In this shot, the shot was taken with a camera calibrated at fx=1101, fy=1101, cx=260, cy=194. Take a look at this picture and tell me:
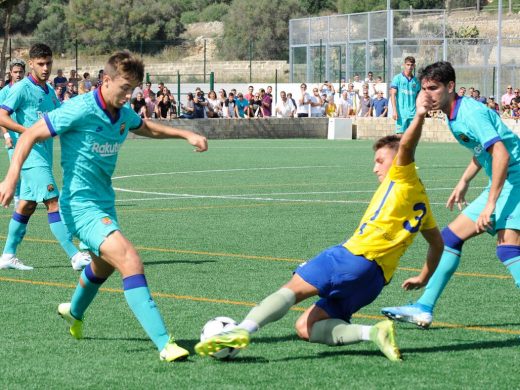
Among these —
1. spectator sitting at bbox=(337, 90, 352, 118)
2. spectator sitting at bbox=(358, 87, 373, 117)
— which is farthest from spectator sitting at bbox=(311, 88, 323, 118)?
→ spectator sitting at bbox=(358, 87, 373, 117)

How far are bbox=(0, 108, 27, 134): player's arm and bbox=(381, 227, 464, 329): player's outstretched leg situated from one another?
426 centimetres

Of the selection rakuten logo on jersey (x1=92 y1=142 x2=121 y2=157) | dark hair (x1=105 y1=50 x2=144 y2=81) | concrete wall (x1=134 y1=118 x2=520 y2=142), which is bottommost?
concrete wall (x1=134 y1=118 x2=520 y2=142)

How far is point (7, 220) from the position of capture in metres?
15.1

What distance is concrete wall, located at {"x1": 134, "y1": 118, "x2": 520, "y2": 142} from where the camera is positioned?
37688 millimetres

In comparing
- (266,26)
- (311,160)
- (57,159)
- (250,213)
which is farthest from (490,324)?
(266,26)

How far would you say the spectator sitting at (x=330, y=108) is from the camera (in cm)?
4106

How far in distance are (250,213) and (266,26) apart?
70.2 metres

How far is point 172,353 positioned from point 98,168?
1.35 metres

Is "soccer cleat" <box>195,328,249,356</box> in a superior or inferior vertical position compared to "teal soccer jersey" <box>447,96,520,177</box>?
inferior

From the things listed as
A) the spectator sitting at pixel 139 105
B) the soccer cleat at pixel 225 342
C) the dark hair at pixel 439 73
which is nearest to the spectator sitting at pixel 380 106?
the spectator sitting at pixel 139 105

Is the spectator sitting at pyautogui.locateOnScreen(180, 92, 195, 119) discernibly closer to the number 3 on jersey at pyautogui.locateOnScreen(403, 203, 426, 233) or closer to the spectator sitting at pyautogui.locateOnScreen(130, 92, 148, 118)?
the spectator sitting at pyautogui.locateOnScreen(130, 92, 148, 118)

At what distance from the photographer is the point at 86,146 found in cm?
693

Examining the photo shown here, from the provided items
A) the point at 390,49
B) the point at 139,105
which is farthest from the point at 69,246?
the point at 390,49

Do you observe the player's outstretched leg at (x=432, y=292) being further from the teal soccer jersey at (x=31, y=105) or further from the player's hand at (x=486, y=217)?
the teal soccer jersey at (x=31, y=105)
